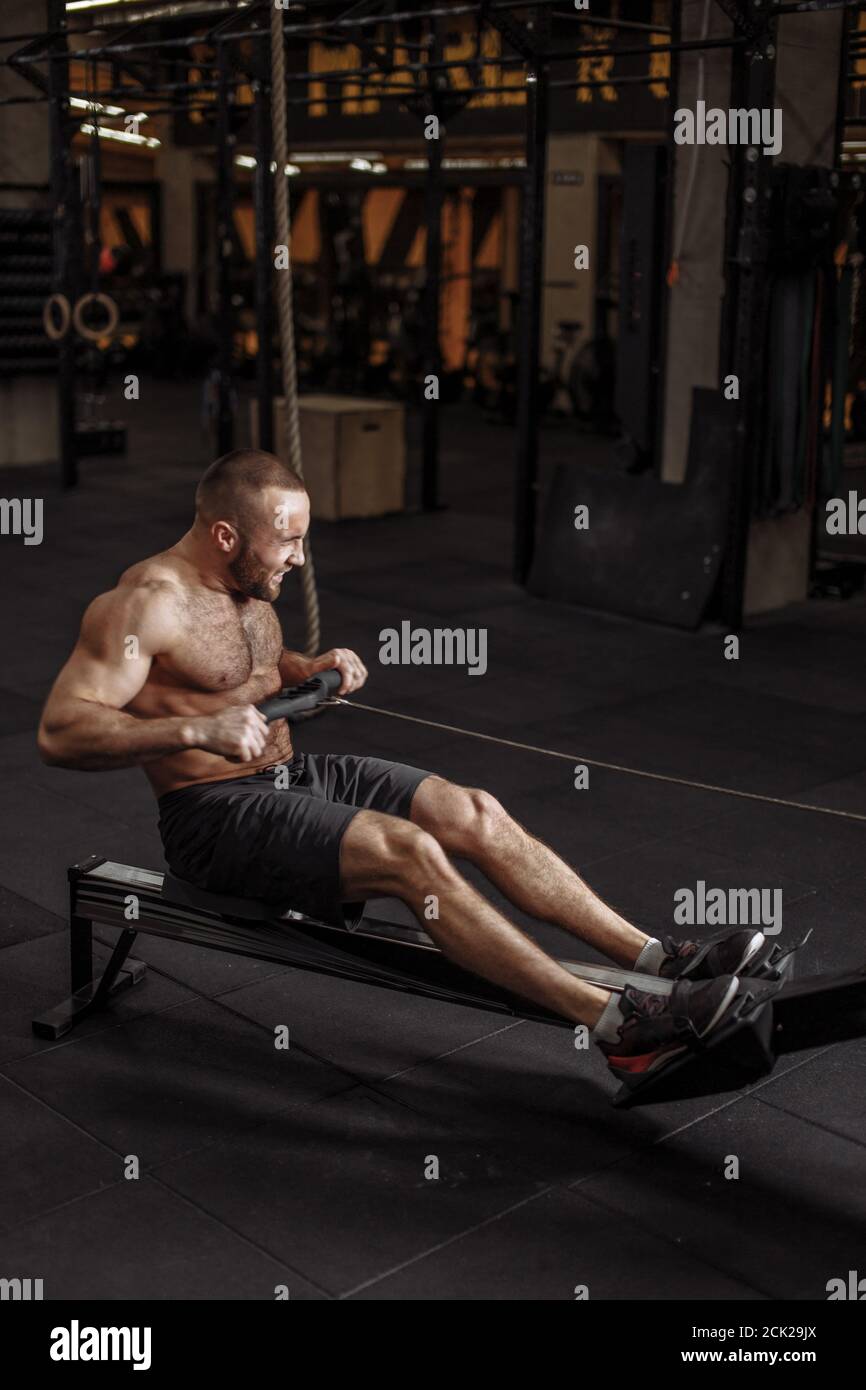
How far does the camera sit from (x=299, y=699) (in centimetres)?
320

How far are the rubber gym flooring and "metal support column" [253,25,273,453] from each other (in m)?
4.66

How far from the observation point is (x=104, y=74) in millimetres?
19844

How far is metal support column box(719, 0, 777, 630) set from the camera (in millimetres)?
6828

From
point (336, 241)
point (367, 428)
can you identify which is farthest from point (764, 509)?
point (336, 241)

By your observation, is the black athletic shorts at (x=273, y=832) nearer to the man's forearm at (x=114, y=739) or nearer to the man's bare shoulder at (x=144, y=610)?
the man's forearm at (x=114, y=739)

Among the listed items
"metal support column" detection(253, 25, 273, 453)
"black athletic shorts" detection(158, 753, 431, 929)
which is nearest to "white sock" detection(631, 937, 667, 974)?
"black athletic shorts" detection(158, 753, 431, 929)

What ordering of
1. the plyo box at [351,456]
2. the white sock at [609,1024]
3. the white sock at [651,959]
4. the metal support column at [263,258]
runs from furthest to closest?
the plyo box at [351,456], the metal support column at [263,258], the white sock at [651,959], the white sock at [609,1024]

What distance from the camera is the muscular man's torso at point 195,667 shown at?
336 cm

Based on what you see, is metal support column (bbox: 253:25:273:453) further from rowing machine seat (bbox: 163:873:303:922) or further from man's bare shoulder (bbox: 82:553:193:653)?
rowing machine seat (bbox: 163:873:303:922)

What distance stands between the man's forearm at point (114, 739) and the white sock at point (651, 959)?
1066mm

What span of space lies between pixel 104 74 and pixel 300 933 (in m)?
19.0

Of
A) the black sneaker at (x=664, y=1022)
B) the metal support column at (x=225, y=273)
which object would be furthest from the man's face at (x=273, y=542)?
the metal support column at (x=225, y=273)

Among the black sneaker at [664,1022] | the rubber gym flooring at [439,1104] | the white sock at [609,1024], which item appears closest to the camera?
the rubber gym flooring at [439,1104]
